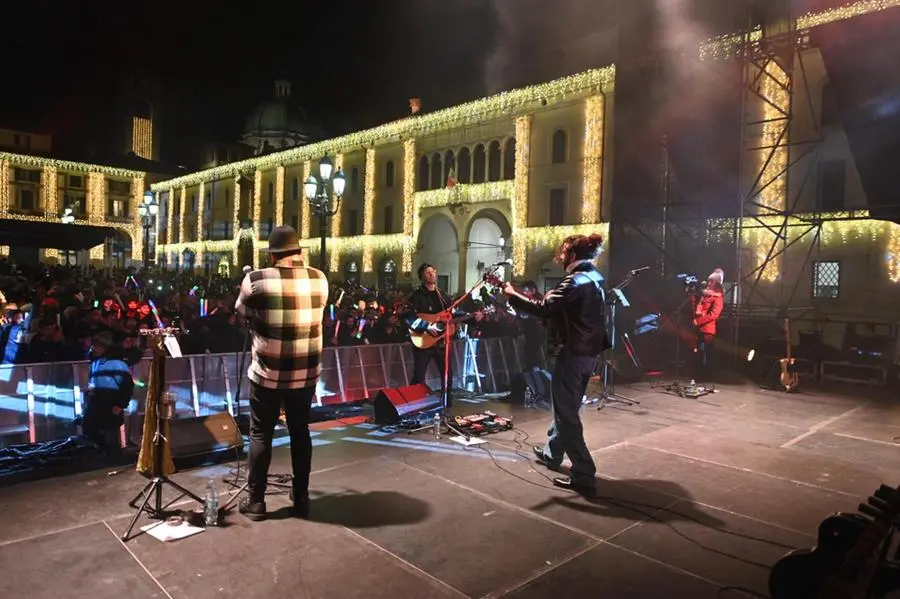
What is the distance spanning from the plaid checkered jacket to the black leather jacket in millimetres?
1893

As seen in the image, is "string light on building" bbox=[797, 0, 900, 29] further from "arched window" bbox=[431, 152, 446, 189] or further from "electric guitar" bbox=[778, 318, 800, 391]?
"arched window" bbox=[431, 152, 446, 189]

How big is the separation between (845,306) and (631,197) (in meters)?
10.8

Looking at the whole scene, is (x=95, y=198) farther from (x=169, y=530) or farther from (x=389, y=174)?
(x=169, y=530)

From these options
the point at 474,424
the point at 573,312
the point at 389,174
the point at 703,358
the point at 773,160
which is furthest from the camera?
the point at 389,174

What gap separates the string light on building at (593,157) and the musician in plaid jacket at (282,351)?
83.5 feet

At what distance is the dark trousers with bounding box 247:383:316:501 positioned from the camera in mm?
4641

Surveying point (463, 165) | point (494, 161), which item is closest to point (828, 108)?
point (494, 161)

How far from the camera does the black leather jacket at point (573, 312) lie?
219 inches

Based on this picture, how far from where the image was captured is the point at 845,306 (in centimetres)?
2123

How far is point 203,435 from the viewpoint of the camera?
19.9 feet

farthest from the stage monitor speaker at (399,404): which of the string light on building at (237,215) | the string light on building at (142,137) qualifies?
the string light on building at (142,137)

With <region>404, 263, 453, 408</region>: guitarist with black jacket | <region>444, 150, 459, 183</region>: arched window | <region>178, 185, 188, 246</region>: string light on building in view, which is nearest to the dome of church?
<region>178, 185, 188, 246</region>: string light on building

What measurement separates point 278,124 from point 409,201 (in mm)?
25557

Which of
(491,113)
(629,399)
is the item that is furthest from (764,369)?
(491,113)
